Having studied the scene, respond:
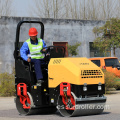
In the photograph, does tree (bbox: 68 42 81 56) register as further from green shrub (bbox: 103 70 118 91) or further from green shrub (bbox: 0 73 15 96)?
green shrub (bbox: 0 73 15 96)

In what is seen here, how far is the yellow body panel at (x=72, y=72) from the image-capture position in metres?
10.5

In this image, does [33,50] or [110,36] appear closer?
[33,50]

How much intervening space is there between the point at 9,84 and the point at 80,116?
8558 mm

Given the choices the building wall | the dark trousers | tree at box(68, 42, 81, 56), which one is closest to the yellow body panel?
the dark trousers

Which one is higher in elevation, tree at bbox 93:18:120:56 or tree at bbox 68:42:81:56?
tree at bbox 93:18:120:56

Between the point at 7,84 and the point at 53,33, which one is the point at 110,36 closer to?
the point at 53,33

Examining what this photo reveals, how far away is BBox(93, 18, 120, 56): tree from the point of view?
122 ft

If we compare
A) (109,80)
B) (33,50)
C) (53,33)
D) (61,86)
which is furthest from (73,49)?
(61,86)

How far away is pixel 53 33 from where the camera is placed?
4153cm

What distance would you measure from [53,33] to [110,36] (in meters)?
5.89

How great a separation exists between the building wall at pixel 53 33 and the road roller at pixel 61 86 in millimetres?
26861

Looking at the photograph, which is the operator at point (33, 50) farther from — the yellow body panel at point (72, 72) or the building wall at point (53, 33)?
the building wall at point (53, 33)

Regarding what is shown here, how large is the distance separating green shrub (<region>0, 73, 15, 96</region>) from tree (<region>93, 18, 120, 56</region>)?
19200 millimetres

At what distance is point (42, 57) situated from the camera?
11586 millimetres
